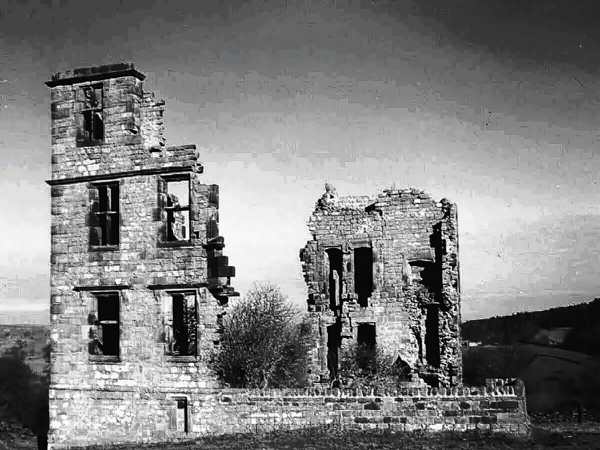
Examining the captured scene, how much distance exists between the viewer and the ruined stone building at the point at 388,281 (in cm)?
2742

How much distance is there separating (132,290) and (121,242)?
1.35m

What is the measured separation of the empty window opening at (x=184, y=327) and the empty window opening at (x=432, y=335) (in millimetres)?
9706

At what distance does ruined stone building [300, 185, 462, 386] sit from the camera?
2742cm

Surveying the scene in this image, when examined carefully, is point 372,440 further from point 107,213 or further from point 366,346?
point 366,346

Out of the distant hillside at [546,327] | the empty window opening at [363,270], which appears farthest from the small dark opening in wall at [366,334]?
the distant hillside at [546,327]

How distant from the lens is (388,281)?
2894 centimetres

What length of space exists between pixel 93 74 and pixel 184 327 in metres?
7.56

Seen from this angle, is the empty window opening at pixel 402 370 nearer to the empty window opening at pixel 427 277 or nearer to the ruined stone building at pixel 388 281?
the ruined stone building at pixel 388 281

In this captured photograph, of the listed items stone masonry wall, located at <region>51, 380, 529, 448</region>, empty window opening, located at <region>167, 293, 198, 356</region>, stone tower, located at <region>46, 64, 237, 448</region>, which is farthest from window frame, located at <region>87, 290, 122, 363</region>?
empty window opening, located at <region>167, 293, 198, 356</region>

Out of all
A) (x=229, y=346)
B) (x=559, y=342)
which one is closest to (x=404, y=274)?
(x=229, y=346)

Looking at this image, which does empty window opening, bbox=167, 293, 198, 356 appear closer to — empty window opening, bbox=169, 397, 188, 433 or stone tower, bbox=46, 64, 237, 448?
stone tower, bbox=46, 64, 237, 448

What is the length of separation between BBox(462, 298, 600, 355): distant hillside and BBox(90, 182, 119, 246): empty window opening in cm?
2887

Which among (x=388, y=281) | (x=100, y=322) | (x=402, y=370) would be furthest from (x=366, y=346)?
(x=100, y=322)

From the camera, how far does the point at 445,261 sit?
88.7 feet
